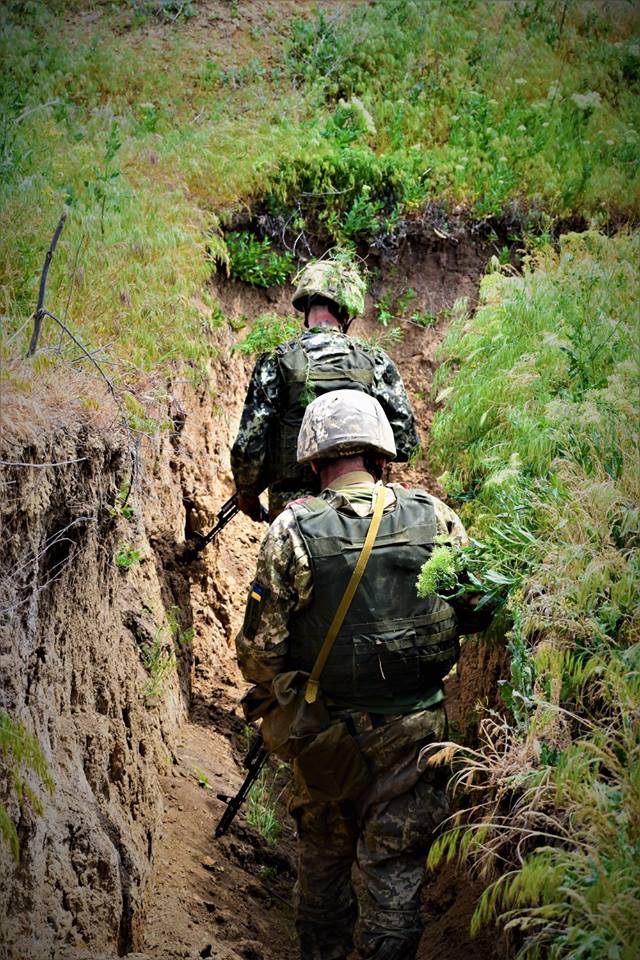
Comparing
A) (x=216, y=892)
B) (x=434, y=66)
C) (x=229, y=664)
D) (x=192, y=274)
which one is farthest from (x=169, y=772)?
(x=434, y=66)

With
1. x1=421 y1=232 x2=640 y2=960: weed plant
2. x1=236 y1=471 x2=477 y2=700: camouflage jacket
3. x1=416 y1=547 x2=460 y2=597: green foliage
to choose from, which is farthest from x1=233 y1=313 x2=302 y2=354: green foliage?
x1=416 y1=547 x2=460 y2=597: green foliage

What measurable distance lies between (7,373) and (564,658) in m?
2.84

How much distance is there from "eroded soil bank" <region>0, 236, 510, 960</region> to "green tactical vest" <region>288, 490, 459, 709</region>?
101 cm

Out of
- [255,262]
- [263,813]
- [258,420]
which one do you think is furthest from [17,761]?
[255,262]

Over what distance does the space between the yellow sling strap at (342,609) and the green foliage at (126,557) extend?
60.4 inches

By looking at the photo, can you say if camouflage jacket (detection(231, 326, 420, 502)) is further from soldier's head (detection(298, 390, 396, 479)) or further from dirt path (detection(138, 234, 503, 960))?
soldier's head (detection(298, 390, 396, 479))

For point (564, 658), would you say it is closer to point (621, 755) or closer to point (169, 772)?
point (621, 755)

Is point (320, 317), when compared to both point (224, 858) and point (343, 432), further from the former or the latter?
point (224, 858)

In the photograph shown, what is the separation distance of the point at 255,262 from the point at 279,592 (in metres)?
5.15

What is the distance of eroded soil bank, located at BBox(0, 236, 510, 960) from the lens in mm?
3662

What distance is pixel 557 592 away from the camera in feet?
12.1

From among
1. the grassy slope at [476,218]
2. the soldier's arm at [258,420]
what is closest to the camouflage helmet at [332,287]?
the soldier's arm at [258,420]

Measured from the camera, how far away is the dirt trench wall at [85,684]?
3477 millimetres

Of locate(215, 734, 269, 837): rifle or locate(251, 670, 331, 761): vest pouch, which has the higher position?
locate(251, 670, 331, 761): vest pouch
